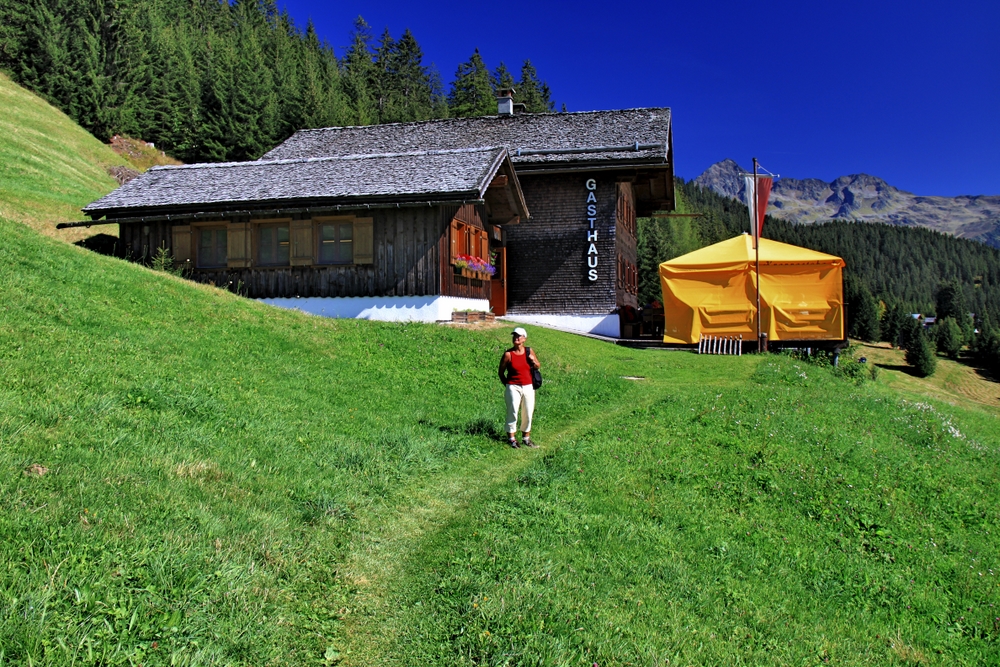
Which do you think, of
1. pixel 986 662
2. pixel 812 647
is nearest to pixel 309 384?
pixel 812 647

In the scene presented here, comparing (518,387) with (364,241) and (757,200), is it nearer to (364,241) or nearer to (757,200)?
(364,241)

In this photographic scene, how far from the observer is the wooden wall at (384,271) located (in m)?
20.4

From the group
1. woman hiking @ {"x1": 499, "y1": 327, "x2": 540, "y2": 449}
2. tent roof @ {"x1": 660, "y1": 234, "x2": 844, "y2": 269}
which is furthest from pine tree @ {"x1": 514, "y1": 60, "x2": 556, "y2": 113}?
woman hiking @ {"x1": 499, "y1": 327, "x2": 540, "y2": 449}

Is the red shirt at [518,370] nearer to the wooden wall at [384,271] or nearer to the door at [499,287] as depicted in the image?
the wooden wall at [384,271]

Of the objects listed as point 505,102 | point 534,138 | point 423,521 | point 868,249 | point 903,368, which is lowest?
point 903,368

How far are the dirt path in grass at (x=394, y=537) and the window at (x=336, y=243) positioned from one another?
12.5m

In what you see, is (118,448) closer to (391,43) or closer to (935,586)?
(935,586)

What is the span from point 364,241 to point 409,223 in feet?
Result: 4.88

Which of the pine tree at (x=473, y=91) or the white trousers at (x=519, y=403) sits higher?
the pine tree at (x=473, y=91)

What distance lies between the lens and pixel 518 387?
10258mm

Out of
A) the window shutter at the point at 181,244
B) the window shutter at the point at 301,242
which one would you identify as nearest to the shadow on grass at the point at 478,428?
the window shutter at the point at 301,242

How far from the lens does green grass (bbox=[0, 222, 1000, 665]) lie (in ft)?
14.2

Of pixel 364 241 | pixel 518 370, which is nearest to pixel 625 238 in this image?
pixel 364 241

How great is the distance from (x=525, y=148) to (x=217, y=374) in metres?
22.2
